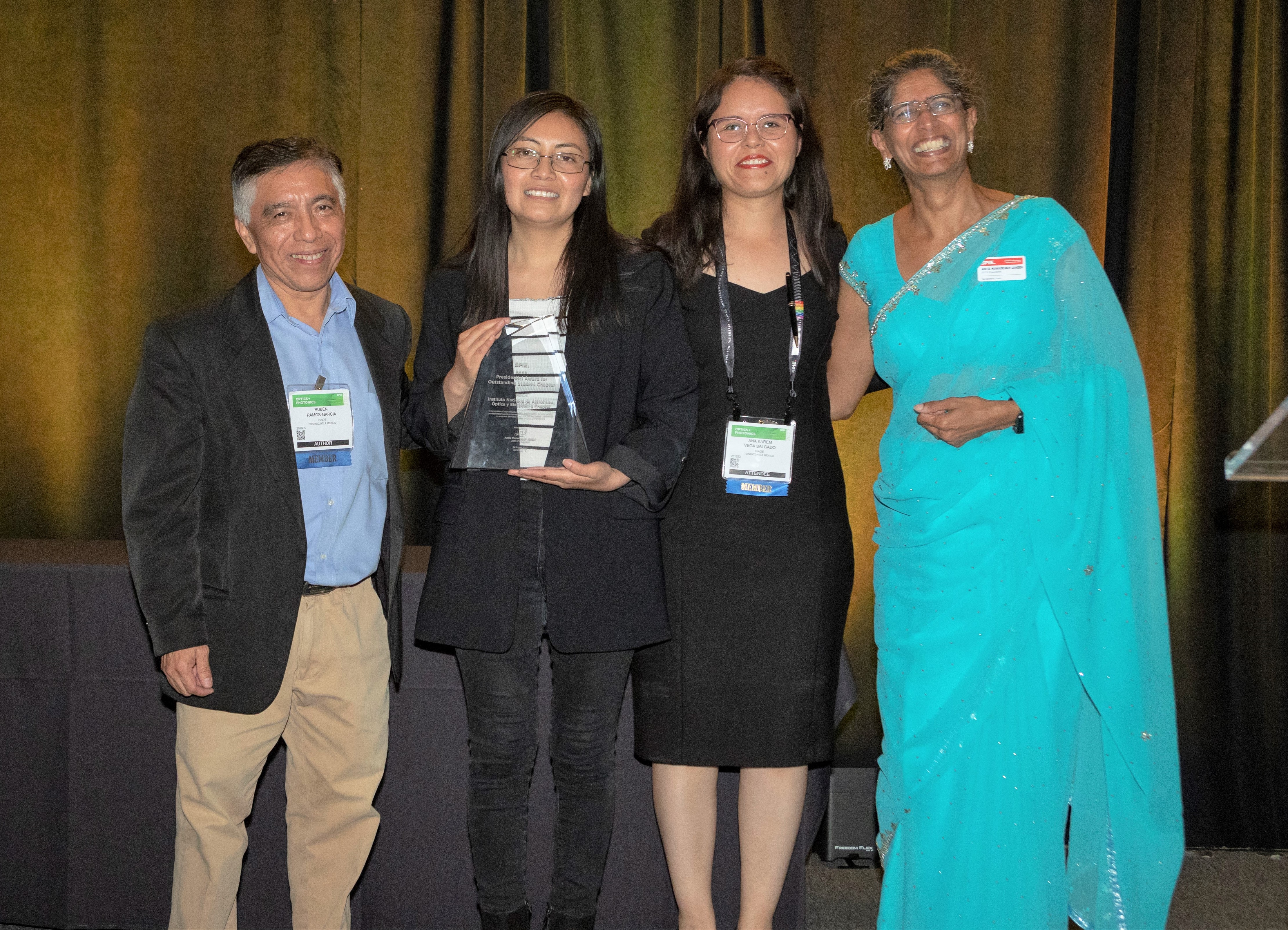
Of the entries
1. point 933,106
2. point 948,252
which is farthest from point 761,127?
point 948,252

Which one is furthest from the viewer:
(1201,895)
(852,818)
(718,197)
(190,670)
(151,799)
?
(852,818)

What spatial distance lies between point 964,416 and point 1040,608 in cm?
42

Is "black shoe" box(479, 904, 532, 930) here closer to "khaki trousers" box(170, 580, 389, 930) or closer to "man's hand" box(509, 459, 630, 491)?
"khaki trousers" box(170, 580, 389, 930)

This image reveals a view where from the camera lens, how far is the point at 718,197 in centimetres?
215

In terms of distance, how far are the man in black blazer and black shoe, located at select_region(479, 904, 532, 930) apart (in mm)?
277

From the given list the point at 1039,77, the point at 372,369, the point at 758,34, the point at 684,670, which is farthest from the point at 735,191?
the point at 1039,77

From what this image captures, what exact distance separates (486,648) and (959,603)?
916 mm

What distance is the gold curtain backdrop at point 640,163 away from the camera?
325cm

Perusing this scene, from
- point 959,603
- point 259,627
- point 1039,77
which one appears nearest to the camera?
point 259,627

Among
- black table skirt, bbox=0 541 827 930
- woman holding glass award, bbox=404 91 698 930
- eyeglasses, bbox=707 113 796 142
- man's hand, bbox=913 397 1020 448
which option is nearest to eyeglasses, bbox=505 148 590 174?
woman holding glass award, bbox=404 91 698 930

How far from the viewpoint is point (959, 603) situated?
1.95 meters

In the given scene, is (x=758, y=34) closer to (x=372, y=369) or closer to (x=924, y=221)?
(x=924, y=221)

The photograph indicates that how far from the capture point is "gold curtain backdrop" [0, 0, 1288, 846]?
3.25m

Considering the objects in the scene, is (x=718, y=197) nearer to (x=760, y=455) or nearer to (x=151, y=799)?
(x=760, y=455)
